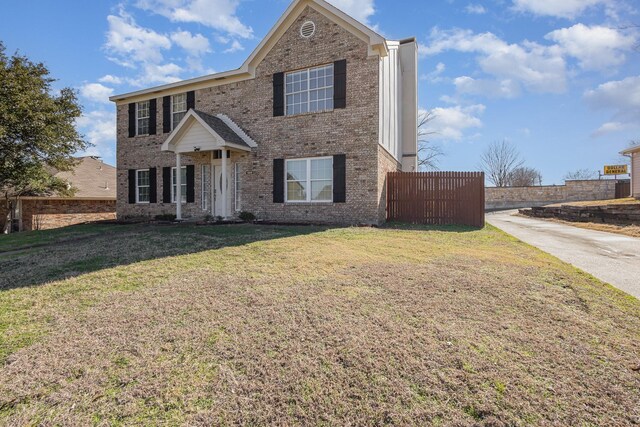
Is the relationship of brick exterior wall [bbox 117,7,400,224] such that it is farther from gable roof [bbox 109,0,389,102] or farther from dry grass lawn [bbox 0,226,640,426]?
dry grass lawn [bbox 0,226,640,426]

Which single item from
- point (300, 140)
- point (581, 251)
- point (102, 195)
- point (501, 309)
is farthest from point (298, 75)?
point (102, 195)

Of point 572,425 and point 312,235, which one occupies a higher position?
point 312,235

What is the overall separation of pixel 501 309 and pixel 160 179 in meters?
15.9

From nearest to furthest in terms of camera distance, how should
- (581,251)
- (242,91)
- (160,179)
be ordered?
Answer: (581,251) < (242,91) < (160,179)

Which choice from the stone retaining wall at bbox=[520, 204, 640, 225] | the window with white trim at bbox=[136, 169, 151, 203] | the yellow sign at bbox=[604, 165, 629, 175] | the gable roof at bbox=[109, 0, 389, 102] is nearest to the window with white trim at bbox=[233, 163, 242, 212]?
the gable roof at bbox=[109, 0, 389, 102]

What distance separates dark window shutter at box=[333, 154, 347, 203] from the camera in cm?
1242

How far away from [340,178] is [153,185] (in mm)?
9463

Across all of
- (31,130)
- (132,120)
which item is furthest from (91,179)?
(132,120)

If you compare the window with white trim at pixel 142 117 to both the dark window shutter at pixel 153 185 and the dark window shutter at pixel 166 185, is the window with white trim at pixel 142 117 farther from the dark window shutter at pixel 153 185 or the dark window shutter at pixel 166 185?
the dark window shutter at pixel 166 185

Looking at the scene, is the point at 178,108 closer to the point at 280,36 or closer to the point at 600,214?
the point at 280,36

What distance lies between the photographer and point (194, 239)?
8758 millimetres

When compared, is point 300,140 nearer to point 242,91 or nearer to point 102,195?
point 242,91

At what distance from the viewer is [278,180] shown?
13.5 m

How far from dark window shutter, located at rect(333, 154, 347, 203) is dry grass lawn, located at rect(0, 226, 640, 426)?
22.1 feet
